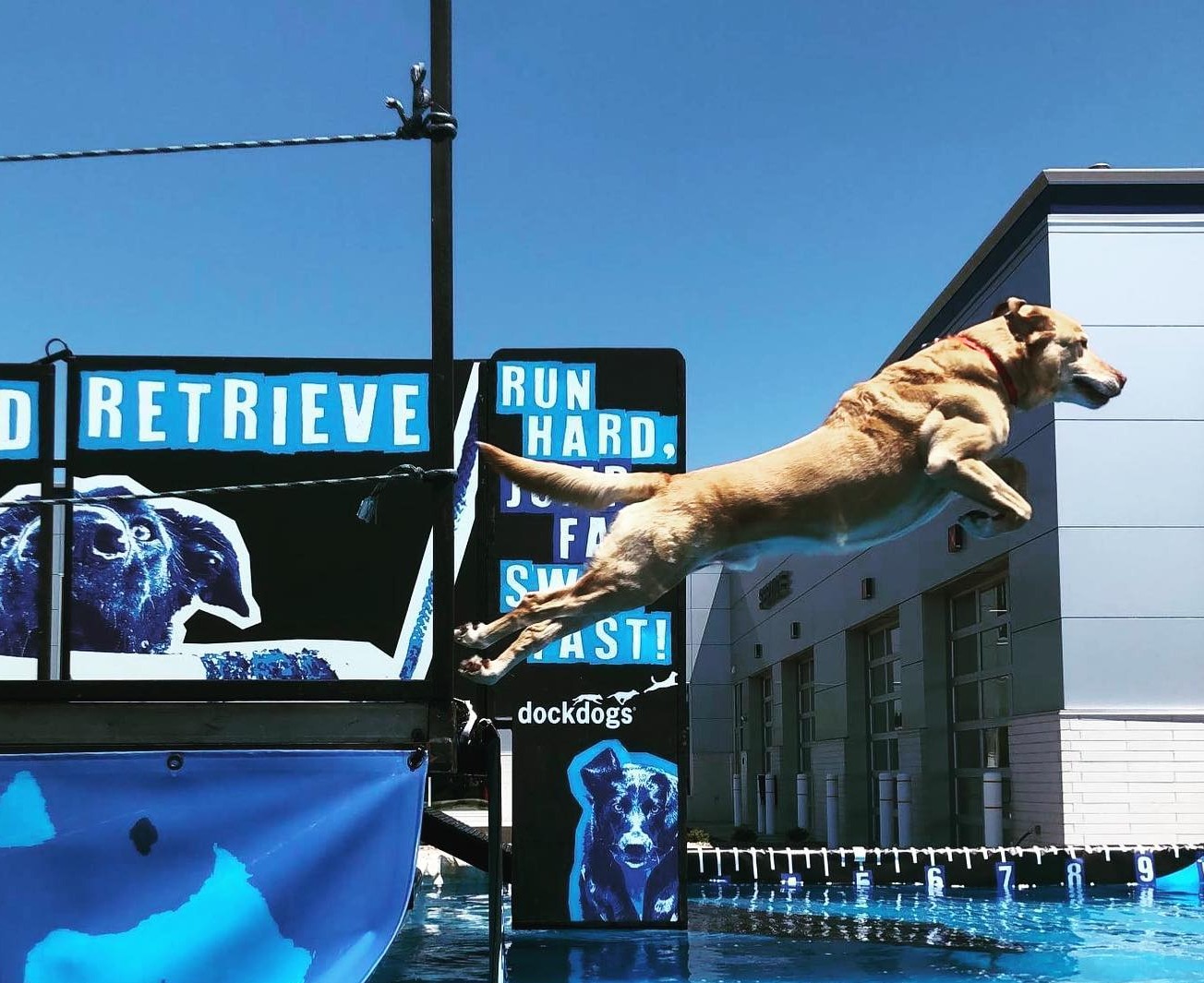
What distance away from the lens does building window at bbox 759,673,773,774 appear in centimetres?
3384

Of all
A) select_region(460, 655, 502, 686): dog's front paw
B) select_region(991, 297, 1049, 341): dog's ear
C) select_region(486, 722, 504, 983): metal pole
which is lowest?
select_region(486, 722, 504, 983): metal pole

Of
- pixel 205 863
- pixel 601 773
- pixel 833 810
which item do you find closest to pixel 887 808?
pixel 833 810

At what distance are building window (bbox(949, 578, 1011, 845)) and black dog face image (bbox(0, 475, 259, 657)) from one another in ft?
34.7

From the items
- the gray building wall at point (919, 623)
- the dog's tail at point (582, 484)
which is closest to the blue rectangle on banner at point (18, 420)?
the dog's tail at point (582, 484)

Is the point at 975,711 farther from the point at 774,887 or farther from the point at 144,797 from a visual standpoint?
the point at 144,797

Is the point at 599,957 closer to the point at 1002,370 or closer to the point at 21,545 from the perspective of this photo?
the point at 21,545

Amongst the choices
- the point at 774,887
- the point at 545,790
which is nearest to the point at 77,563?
the point at 545,790

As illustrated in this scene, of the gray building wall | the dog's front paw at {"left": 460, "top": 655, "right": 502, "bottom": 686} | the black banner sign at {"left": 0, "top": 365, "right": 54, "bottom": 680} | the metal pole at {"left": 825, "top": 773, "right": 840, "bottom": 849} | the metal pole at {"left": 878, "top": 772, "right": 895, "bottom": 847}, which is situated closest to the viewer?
the dog's front paw at {"left": 460, "top": 655, "right": 502, "bottom": 686}

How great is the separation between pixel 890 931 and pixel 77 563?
23.9 ft

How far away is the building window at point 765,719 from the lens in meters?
33.8

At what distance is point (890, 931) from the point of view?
432 inches

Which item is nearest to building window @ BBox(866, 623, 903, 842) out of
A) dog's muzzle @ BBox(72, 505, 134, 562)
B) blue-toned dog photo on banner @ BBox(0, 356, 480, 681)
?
blue-toned dog photo on banner @ BBox(0, 356, 480, 681)

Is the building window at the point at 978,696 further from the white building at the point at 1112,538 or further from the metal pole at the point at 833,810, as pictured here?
the metal pole at the point at 833,810

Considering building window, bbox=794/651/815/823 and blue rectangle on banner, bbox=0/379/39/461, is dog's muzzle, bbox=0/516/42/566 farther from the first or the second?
building window, bbox=794/651/815/823
